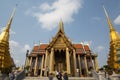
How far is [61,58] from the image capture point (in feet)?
123

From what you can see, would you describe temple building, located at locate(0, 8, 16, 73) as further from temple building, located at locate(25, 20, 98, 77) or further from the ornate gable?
the ornate gable

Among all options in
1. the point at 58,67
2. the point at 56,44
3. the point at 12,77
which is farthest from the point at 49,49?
the point at 12,77

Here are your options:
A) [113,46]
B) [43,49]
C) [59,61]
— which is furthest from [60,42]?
[43,49]

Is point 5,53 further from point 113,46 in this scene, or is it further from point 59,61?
point 113,46

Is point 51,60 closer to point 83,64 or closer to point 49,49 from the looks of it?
point 49,49

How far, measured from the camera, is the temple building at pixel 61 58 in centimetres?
3392

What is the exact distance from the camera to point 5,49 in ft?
93.1

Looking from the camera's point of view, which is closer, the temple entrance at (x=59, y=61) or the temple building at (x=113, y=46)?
the temple building at (x=113, y=46)

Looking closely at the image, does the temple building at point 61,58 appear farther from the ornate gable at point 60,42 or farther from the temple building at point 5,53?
the temple building at point 5,53

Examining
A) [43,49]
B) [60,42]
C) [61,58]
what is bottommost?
[61,58]

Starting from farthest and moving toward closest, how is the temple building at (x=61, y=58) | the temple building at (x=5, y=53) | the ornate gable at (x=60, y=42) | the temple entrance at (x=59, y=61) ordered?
the temple entrance at (x=59, y=61), the ornate gable at (x=60, y=42), the temple building at (x=61, y=58), the temple building at (x=5, y=53)

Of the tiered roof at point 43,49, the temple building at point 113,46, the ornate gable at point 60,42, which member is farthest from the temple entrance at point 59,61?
the temple building at point 113,46

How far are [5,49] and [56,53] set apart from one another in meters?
11.8

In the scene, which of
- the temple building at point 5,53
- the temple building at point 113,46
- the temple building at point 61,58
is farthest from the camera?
the temple building at point 61,58
